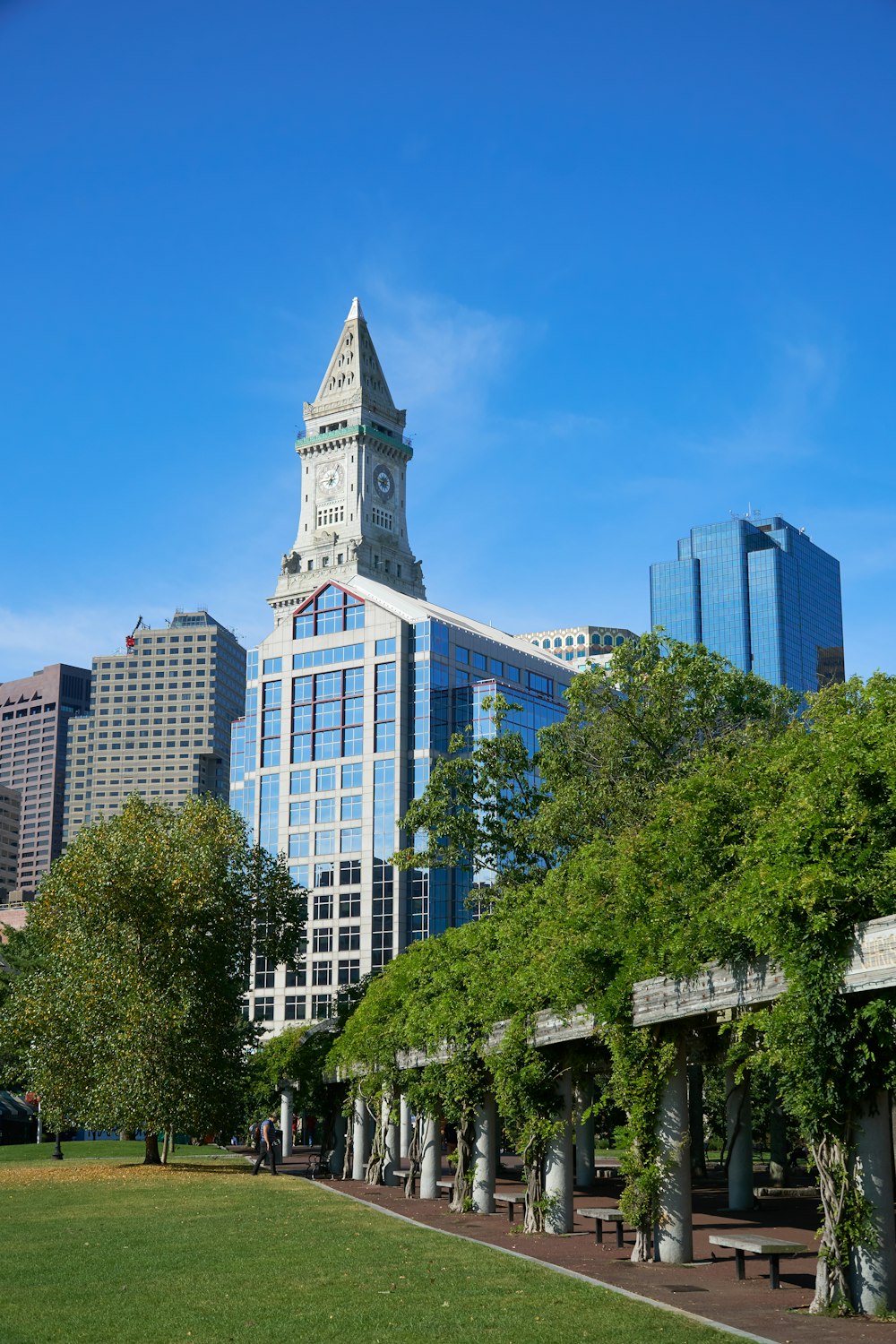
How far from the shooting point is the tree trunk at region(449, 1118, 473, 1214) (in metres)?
25.5

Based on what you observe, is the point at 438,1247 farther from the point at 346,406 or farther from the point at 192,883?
the point at 346,406

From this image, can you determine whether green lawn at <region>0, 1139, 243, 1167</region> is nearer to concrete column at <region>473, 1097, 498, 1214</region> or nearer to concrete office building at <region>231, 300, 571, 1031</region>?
concrete column at <region>473, 1097, 498, 1214</region>

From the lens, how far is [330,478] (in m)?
174

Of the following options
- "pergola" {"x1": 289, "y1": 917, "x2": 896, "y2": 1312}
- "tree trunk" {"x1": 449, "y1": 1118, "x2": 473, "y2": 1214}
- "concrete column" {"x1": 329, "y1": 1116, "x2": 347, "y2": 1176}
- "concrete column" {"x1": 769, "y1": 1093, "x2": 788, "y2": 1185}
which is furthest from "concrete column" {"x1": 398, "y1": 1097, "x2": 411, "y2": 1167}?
"tree trunk" {"x1": 449, "y1": 1118, "x2": 473, "y2": 1214}

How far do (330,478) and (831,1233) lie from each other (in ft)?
540

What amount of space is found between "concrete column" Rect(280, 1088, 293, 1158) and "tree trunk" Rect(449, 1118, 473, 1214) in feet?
72.5

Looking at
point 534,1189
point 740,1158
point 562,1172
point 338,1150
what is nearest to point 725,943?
point 562,1172

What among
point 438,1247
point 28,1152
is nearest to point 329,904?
point 28,1152

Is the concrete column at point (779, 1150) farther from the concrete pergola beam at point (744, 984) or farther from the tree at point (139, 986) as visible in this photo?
the concrete pergola beam at point (744, 984)

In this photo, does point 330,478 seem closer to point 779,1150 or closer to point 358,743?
point 358,743

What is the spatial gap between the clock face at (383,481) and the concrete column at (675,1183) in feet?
522

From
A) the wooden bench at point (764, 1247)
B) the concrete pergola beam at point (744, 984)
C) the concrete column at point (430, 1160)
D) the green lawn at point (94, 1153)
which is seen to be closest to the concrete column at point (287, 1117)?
the green lawn at point (94, 1153)

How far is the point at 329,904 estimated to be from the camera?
113312 millimetres

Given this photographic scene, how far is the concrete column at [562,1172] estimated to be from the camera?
845 inches
